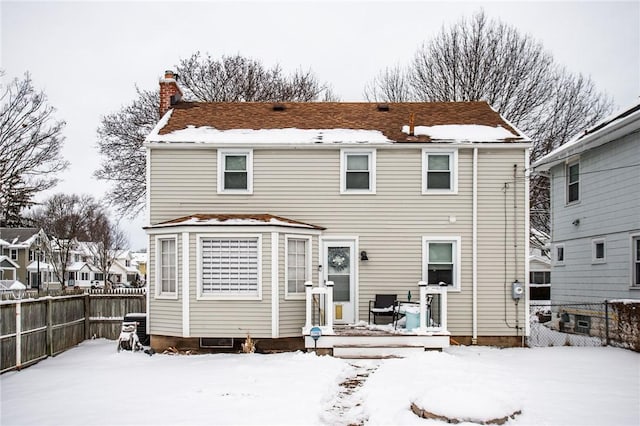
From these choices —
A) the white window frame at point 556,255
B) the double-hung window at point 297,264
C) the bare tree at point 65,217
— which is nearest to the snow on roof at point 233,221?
the double-hung window at point 297,264

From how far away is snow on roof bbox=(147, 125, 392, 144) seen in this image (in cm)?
1527

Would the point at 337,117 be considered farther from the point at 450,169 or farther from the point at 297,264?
the point at 297,264

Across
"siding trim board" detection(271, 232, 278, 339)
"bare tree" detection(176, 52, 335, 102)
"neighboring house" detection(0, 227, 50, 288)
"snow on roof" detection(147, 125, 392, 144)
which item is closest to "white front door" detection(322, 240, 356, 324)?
"siding trim board" detection(271, 232, 278, 339)

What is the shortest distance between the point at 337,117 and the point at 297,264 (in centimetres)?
477

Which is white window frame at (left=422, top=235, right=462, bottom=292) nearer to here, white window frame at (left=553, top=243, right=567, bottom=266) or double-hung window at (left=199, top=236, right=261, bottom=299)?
double-hung window at (left=199, top=236, right=261, bottom=299)

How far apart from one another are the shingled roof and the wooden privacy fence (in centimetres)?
485

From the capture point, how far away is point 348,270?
50.2 feet

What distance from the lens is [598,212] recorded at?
55.9ft

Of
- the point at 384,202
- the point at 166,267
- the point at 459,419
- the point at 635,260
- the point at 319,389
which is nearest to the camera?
the point at 459,419

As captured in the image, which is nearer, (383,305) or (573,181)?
(383,305)

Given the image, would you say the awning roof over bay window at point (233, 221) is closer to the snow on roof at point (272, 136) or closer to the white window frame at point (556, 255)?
the snow on roof at point (272, 136)

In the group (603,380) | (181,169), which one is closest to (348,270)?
(181,169)

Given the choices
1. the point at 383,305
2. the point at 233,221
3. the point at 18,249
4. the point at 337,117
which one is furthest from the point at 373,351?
the point at 18,249

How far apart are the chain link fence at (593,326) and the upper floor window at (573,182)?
11.1 feet
